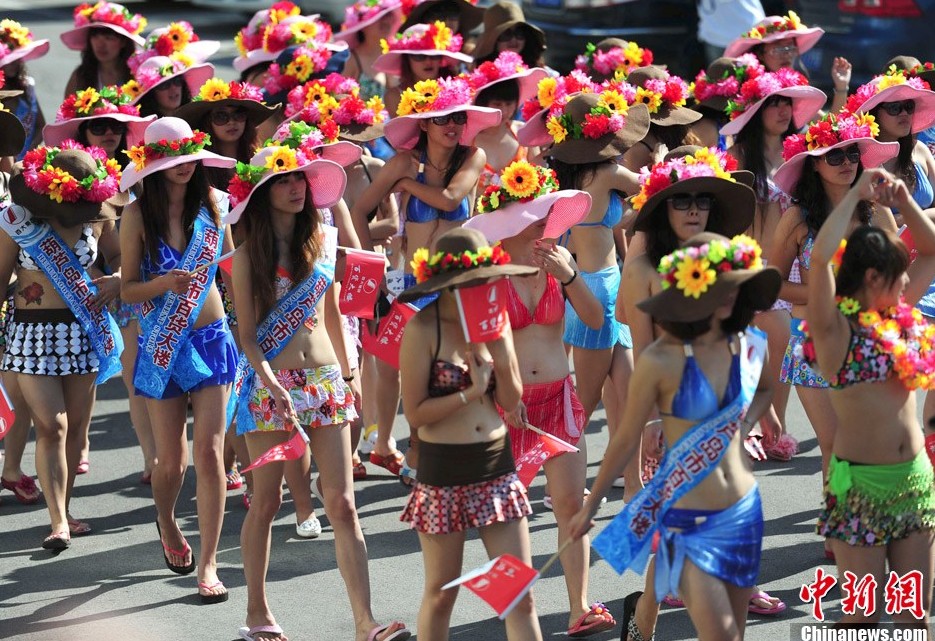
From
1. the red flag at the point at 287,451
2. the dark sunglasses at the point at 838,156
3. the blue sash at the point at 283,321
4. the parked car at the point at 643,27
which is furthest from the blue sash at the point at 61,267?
the parked car at the point at 643,27

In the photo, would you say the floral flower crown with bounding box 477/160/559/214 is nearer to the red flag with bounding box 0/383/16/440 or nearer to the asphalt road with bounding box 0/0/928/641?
the asphalt road with bounding box 0/0/928/641

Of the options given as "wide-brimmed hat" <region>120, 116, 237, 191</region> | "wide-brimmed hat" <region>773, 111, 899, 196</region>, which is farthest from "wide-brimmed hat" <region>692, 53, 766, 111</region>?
"wide-brimmed hat" <region>120, 116, 237, 191</region>

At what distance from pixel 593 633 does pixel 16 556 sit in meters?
3.03

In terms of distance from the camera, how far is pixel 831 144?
691 centimetres

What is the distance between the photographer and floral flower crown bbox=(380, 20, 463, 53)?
34.0 feet

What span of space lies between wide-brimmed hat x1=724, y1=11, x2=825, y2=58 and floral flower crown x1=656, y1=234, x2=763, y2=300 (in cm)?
552

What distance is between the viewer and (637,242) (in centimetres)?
648

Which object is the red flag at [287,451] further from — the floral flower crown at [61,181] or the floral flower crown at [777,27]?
the floral flower crown at [777,27]

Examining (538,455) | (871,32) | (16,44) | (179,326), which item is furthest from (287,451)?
(871,32)

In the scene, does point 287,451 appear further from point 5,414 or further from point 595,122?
point 595,122

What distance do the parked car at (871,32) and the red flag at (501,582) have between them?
8617 millimetres

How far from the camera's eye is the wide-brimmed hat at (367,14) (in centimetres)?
1139

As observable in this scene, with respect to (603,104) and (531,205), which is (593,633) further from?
(603,104)

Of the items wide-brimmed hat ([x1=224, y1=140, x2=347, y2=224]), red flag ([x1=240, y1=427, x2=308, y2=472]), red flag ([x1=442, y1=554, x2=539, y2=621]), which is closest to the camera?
red flag ([x1=442, y1=554, x2=539, y2=621])
